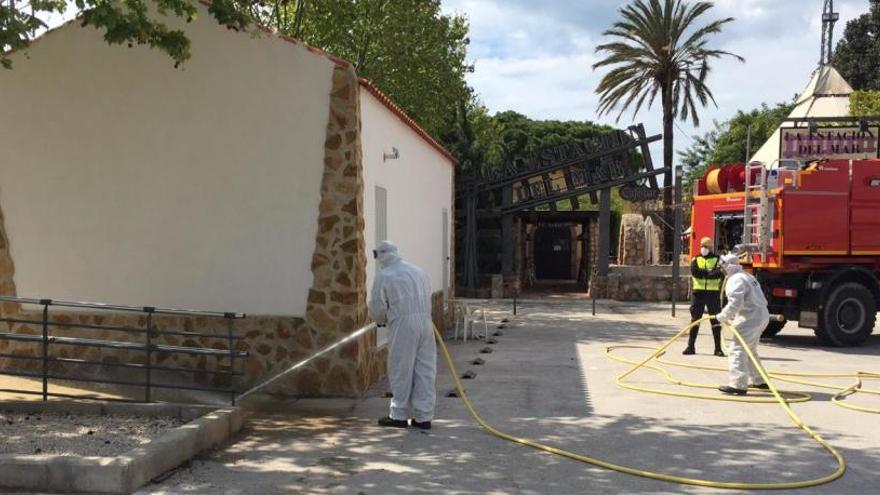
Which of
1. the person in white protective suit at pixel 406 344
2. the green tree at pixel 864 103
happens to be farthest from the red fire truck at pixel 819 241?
the green tree at pixel 864 103

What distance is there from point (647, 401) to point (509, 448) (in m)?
2.61

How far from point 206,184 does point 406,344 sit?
10.5 ft

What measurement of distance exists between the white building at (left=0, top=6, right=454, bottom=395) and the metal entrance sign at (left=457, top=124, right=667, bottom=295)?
1505 cm

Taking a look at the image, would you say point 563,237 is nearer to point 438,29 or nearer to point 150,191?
point 438,29

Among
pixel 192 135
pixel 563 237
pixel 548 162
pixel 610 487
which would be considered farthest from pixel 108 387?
pixel 563 237

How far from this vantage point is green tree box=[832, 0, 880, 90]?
123ft

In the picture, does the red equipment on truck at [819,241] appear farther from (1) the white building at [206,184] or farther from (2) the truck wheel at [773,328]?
(1) the white building at [206,184]

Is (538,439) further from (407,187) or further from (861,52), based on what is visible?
(861,52)

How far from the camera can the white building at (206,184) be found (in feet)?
27.2

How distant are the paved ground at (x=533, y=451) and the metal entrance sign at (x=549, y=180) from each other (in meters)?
14.2

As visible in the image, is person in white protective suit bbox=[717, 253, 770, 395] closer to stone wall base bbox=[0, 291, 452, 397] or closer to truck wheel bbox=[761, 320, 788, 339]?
stone wall base bbox=[0, 291, 452, 397]

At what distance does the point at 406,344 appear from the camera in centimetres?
701

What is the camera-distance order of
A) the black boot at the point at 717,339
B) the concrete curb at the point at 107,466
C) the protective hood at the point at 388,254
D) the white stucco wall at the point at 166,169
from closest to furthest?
1. the concrete curb at the point at 107,466
2. the protective hood at the point at 388,254
3. the white stucco wall at the point at 166,169
4. the black boot at the point at 717,339

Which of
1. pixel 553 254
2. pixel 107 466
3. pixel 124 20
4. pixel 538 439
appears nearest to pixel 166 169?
pixel 124 20
